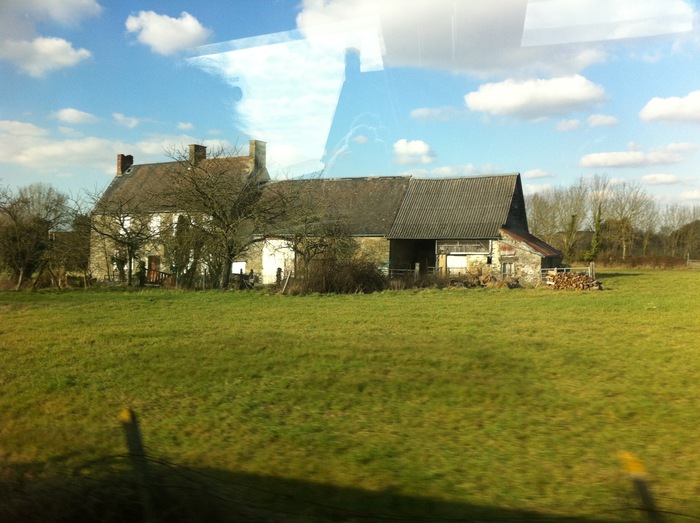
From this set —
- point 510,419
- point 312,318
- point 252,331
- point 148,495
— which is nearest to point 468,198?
point 312,318

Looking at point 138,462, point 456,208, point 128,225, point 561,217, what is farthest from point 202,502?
point 561,217

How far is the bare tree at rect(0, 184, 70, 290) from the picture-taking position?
90.7 ft

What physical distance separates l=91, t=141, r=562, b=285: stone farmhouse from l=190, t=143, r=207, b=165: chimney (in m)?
0.16

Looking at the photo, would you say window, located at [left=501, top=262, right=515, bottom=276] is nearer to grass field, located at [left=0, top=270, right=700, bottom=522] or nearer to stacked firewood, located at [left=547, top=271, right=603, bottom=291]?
stacked firewood, located at [left=547, top=271, right=603, bottom=291]

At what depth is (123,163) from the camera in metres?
49.8

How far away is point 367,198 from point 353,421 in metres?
36.7

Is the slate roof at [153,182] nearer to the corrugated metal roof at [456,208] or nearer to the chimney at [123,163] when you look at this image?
the chimney at [123,163]

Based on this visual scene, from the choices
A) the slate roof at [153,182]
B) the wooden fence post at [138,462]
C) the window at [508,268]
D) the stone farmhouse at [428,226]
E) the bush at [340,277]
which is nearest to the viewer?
the wooden fence post at [138,462]

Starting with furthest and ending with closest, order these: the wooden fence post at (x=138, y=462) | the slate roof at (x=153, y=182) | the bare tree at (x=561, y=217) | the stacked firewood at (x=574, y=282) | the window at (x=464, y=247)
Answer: the bare tree at (x=561, y=217), the window at (x=464, y=247), the stacked firewood at (x=574, y=282), the slate roof at (x=153, y=182), the wooden fence post at (x=138, y=462)

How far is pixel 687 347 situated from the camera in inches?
419

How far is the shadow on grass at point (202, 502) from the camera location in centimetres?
408

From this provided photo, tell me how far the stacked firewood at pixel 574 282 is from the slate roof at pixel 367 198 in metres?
11.4

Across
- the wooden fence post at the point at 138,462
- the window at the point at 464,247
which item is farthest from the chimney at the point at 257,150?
the wooden fence post at the point at 138,462

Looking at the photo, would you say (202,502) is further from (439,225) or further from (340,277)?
(439,225)
